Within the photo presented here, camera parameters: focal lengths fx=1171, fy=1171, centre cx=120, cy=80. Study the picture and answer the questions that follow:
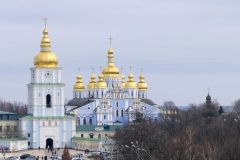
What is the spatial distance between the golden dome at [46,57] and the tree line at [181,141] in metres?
9.34

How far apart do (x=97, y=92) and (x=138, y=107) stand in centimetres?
390

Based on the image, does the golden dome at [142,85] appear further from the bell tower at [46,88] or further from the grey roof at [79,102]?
the bell tower at [46,88]

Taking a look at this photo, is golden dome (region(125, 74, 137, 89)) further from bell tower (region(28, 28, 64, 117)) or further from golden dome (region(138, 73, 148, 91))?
bell tower (region(28, 28, 64, 117))

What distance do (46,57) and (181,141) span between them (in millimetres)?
29662

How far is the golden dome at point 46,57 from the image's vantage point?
82625 millimetres

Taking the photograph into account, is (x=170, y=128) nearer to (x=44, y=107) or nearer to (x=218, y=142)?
(x=44, y=107)

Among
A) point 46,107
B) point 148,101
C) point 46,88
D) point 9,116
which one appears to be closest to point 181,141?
point 46,88

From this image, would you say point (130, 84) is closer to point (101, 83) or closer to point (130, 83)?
point (130, 83)

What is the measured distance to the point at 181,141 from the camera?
54.8 metres

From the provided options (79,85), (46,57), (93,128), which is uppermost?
(46,57)

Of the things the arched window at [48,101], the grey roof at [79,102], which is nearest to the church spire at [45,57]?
the arched window at [48,101]

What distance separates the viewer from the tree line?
48172 mm

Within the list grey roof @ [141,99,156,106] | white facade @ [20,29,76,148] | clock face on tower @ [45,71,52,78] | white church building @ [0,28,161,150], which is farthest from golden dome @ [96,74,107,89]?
clock face on tower @ [45,71,52,78]

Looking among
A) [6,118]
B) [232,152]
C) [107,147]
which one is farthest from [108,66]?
[232,152]
